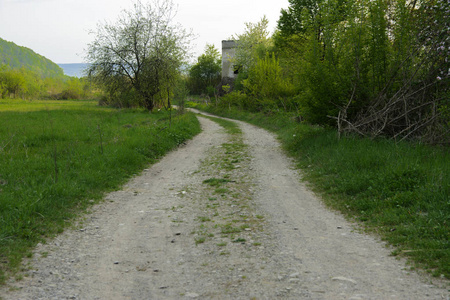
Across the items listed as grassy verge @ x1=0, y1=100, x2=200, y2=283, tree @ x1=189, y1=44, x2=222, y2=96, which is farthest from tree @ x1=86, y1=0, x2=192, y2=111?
tree @ x1=189, y1=44, x2=222, y2=96

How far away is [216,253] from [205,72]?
259ft

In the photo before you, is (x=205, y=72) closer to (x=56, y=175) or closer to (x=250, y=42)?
→ (x=250, y=42)

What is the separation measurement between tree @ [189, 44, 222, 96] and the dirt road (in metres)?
74.1

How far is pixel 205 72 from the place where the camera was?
265 feet

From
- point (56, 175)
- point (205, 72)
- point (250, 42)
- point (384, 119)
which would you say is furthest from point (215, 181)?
point (205, 72)

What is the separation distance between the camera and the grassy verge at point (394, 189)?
4492 mm

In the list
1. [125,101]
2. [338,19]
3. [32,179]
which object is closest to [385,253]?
[32,179]

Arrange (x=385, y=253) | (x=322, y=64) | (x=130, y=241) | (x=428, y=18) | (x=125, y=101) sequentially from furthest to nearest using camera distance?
(x=125, y=101)
(x=322, y=64)
(x=428, y=18)
(x=130, y=241)
(x=385, y=253)

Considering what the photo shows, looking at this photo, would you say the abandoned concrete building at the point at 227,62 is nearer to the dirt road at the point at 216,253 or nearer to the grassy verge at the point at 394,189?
the grassy verge at the point at 394,189

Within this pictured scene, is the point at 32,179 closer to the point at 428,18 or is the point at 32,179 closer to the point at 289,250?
the point at 289,250

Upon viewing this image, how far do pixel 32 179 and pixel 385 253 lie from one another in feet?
22.9

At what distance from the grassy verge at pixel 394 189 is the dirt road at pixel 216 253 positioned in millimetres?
362

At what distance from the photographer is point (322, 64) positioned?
11.8 meters

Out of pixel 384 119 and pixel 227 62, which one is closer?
pixel 384 119
